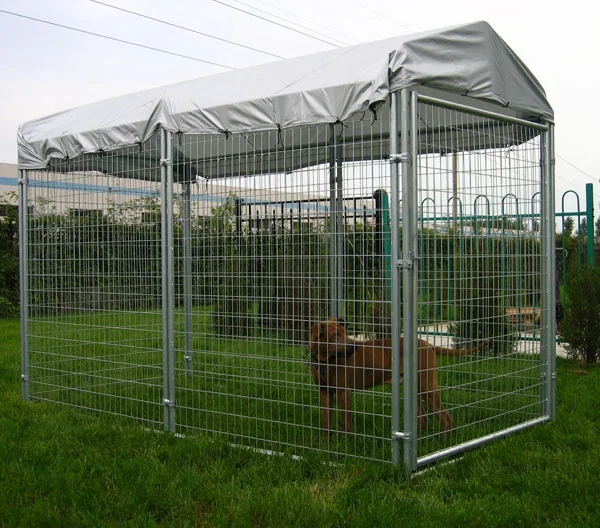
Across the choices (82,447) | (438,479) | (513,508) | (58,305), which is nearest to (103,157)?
(58,305)

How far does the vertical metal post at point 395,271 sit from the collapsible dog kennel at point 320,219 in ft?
0.04

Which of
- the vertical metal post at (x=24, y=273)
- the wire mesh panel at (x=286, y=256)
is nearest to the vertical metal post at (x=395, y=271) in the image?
the wire mesh panel at (x=286, y=256)

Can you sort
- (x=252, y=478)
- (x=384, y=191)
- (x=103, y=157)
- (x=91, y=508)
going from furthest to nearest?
(x=103, y=157) < (x=384, y=191) < (x=252, y=478) < (x=91, y=508)

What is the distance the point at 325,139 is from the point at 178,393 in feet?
9.07

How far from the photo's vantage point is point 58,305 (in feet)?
22.3

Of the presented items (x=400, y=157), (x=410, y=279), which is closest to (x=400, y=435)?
(x=410, y=279)

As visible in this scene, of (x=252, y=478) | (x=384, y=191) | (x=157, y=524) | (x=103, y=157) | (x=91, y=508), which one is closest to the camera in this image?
(x=157, y=524)

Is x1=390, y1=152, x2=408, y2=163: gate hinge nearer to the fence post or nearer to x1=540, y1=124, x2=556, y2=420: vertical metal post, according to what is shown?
the fence post

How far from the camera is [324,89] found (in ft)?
14.9

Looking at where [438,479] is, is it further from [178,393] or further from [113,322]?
[113,322]

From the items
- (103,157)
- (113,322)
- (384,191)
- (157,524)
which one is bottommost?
(157,524)

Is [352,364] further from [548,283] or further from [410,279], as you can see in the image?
[548,283]

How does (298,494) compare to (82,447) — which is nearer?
(298,494)

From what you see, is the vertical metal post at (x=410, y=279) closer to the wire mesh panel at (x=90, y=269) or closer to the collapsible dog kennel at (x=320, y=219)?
the collapsible dog kennel at (x=320, y=219)
